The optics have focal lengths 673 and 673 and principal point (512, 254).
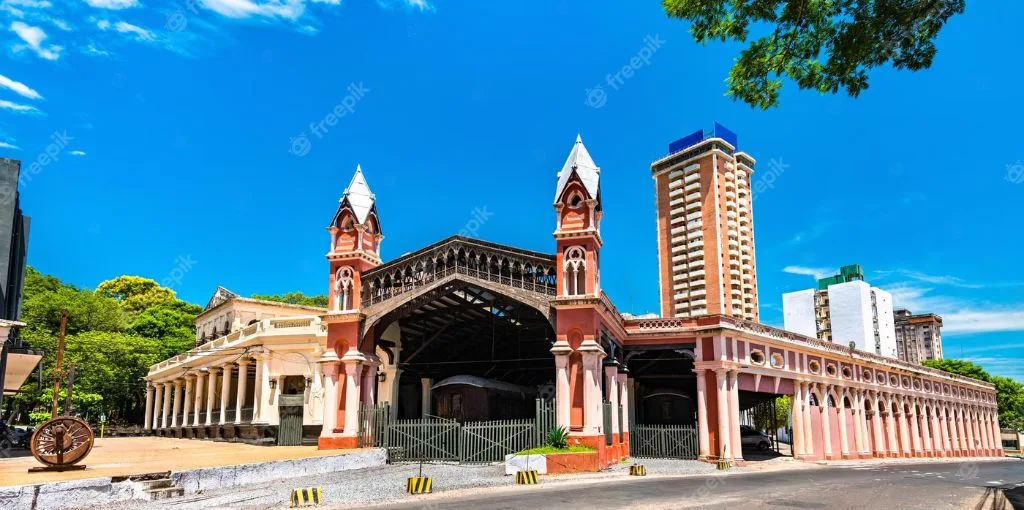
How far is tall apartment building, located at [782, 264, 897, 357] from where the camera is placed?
92188mm

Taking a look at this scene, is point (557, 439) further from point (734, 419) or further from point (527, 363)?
point (527, 363)

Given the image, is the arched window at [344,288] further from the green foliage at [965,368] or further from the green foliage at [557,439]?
the green foliage at [965,368]

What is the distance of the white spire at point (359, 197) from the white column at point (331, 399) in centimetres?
A: 589

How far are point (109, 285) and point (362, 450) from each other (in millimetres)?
65013

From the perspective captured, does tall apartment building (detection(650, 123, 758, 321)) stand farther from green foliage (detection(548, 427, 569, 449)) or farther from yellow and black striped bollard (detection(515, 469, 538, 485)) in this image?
yellow and black striped bollard (detection(515, 469, 538, 485))

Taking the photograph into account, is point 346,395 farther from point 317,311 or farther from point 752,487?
point 317,311

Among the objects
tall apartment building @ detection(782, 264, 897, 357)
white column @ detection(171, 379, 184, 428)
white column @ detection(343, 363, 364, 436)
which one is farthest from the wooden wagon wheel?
tall apartment building @ detection(782, 264, 897, 357)

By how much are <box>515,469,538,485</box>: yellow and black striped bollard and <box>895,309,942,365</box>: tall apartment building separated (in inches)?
5286

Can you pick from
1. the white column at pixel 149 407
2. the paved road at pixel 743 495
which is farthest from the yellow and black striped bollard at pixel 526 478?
the white column at pixel 149 407

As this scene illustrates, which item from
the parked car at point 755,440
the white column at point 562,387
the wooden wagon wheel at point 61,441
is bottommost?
the parked car at point 755,440

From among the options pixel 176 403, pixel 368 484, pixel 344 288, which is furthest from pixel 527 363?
pixel 176 403

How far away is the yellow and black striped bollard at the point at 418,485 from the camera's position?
1553cm

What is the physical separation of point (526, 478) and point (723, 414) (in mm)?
13423

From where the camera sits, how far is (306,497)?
45.1ft
